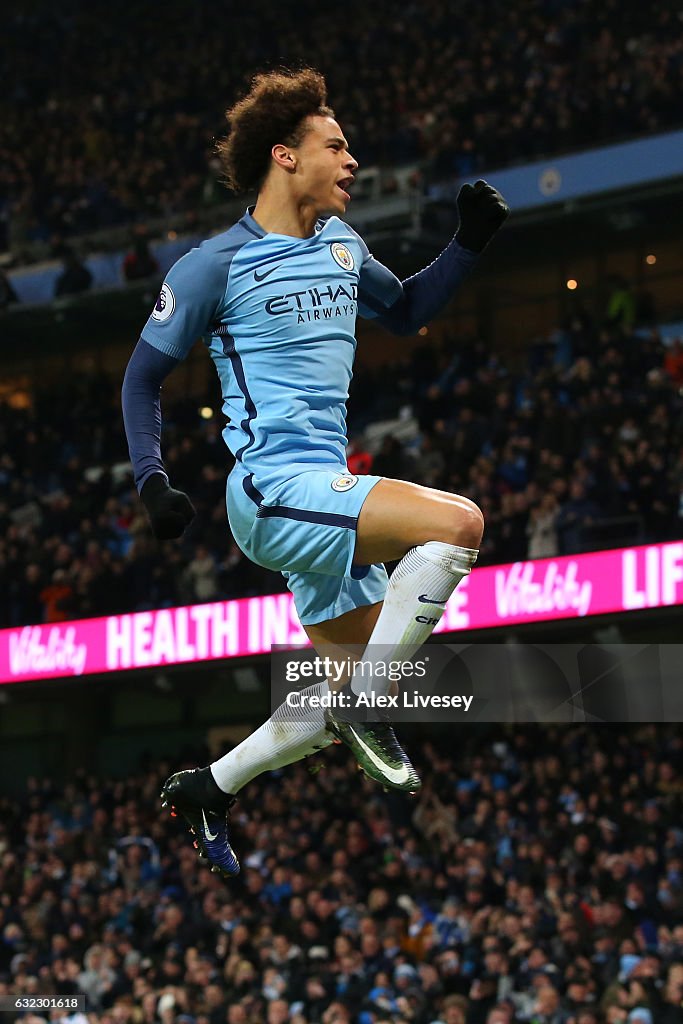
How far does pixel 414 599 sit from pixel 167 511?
2.55ft

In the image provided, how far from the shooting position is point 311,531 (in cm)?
478

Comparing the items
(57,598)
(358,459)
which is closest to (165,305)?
(358,459)

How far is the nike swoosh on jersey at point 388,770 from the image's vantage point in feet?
15.6

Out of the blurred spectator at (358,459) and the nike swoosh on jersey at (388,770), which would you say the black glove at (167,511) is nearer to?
the nike swoosh on jersey at (388,770)

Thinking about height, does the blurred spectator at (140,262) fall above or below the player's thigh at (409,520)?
above

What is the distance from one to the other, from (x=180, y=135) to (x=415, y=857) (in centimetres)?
1614

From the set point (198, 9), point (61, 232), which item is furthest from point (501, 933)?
point (198, 9)

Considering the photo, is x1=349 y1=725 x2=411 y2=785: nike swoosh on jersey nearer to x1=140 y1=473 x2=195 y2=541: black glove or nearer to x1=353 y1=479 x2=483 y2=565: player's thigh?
x1=353 y1=479 x2=483 y2=565: player's thigh

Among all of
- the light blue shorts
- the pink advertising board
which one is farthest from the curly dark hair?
the pink advertising board

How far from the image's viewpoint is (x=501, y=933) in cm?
1461

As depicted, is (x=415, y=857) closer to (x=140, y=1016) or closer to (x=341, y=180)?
(x=140, y=1016)

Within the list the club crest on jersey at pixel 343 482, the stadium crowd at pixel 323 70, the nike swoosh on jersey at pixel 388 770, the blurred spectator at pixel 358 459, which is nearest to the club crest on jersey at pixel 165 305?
the club crest on jersey at pixel 343 482

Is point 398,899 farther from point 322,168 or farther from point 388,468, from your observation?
point 322,168

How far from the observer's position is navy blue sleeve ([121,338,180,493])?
16.0 ft
